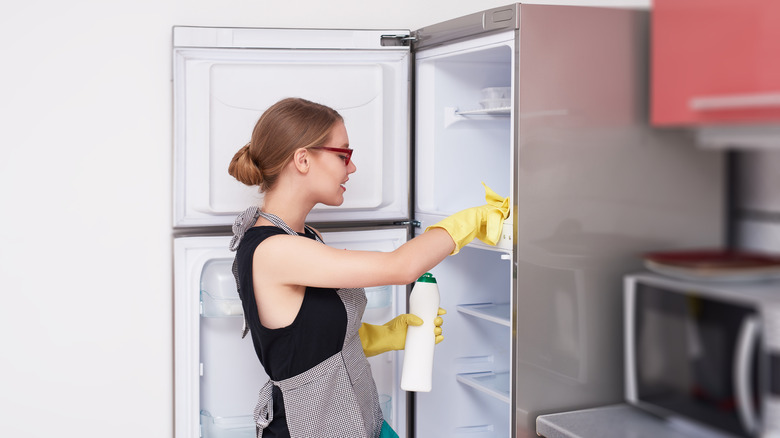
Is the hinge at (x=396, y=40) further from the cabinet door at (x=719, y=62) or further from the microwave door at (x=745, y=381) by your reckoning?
the microwave door at (x=745, y=381)

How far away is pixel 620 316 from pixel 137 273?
152cm

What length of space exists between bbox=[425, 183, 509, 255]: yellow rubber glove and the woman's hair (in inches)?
14.4

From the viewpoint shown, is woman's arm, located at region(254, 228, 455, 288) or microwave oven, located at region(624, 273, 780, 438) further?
woman's arm, located at region(254, 228, 455, 288)

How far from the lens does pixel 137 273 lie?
2242 millimetres

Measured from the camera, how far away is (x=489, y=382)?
2248mm

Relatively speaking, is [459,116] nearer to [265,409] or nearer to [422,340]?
[422,340]

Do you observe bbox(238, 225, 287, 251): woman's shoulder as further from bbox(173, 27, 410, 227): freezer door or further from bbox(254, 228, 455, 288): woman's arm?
bbox(173, 27, 410, 227): freezer door

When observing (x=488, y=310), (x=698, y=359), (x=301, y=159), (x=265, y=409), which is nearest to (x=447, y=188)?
(x=488, y=310)

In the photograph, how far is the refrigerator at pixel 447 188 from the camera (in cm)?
164

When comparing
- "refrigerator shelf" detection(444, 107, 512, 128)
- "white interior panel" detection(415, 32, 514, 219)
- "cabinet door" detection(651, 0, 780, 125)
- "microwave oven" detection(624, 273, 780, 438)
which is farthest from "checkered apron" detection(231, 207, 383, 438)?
"cabinet door" detection(651, 0, 780, 125)

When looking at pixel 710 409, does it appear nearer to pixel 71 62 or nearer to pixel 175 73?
pixel 175 73

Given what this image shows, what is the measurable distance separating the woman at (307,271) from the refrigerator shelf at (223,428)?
398 millimetres

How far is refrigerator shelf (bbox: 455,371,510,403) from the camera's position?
6.97ft

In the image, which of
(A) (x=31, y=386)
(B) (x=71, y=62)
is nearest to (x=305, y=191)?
(B) (x=71, y=62)
